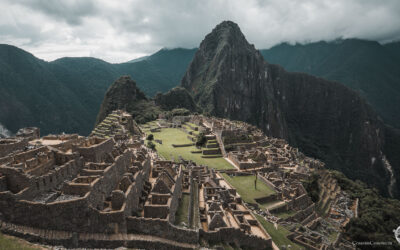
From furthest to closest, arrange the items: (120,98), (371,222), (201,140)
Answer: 1. (120,98)
2. (201,140)
3. (371,222)

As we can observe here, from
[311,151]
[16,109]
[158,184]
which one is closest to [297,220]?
[158,184]

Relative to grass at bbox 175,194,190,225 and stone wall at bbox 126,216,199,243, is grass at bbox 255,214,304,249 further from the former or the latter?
stone wall at bbox 126,216,199,243

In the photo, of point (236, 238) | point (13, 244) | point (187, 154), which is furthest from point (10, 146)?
A: point (187, 154)

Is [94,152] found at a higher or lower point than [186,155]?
higher

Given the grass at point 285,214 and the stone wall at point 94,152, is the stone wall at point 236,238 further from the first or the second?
the grass at point 285,214

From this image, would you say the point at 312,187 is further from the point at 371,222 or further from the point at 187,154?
the point at 187,154

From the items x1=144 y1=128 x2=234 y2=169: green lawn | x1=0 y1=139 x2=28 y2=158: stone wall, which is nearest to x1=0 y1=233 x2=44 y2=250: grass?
x1=0 y1=139 x2=28 y2=158: stone wall
